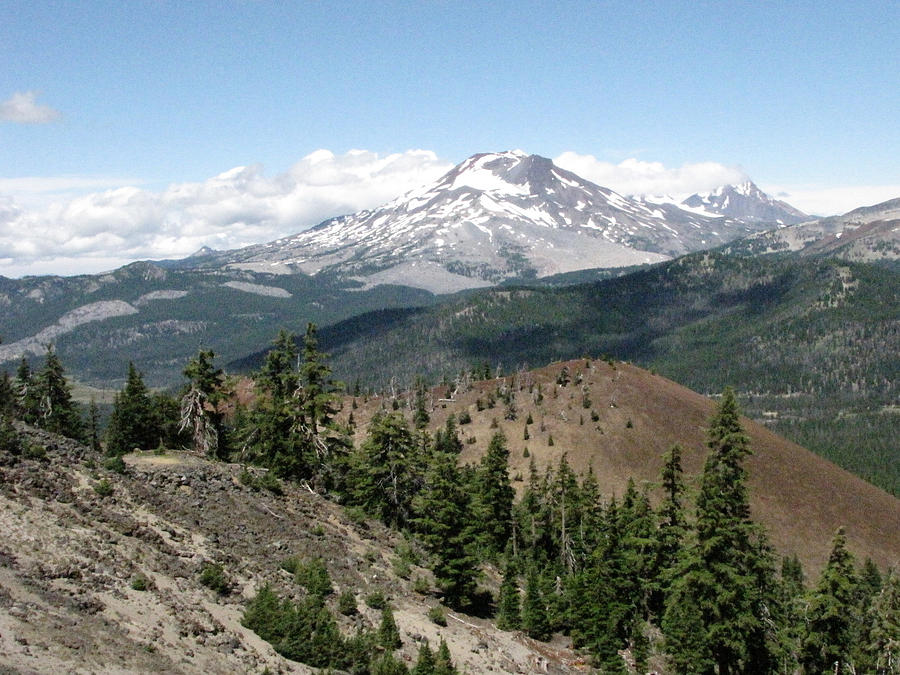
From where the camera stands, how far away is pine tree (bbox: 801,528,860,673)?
3606cm

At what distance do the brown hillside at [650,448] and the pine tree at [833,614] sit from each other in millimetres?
69216

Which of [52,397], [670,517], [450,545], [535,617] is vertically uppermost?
[52,397]

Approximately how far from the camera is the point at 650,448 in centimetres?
12419

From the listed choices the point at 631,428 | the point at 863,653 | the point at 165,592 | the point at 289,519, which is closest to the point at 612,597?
the point at 863,653

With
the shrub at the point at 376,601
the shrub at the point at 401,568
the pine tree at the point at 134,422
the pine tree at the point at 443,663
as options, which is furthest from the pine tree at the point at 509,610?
the pine tree at the point at 134,422

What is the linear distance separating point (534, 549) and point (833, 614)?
36.0 metres

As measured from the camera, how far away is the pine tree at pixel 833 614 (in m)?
36.1

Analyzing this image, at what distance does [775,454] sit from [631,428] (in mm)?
27356

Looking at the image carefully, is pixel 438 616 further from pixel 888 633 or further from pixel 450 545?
pixel 888 633

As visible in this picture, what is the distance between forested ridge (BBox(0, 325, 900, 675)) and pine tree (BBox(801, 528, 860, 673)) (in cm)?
10

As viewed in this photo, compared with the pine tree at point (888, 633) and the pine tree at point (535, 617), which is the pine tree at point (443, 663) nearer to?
the pine tree at point (535, 617)

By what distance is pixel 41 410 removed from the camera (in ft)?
242

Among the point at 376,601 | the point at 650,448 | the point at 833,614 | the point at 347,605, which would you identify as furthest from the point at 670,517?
the point at 650,448

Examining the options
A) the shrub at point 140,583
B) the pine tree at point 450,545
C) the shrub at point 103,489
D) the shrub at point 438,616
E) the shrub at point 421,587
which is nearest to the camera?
the shrub at point 140,583
